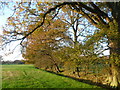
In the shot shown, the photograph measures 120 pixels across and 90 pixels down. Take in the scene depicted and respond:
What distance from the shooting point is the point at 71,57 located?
365 inches

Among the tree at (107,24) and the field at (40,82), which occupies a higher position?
the tree at (107,24)

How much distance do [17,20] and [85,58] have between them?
674 cm

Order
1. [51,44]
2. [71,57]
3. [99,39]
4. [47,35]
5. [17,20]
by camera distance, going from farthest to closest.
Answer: [51,44] → [47,35] → [17,20] → [71,57] → [99,39]

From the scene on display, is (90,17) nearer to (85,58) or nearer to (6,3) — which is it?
(85,58)

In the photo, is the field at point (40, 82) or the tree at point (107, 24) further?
the field at point (40, 82)

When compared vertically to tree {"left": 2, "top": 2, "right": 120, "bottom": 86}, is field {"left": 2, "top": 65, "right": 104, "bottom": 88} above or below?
below

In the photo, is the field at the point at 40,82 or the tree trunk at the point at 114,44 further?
the field at the point at 40,82

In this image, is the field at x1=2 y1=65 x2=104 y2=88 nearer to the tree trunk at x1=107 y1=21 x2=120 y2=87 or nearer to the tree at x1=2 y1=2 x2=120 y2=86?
the tree at x1=2 y1=2 x2=120 y2=86

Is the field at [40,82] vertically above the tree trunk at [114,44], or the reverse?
the tree trunk at [114,44]

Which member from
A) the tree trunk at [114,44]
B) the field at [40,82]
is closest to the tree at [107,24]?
the tree trunk at [114,44]

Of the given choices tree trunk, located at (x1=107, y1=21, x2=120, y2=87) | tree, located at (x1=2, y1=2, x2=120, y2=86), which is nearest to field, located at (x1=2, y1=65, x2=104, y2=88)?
tree, located at (x1=2, y1=2, x2=120, y2=86)

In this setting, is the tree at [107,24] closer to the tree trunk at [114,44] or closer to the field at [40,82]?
the tree trunk at [114,44]

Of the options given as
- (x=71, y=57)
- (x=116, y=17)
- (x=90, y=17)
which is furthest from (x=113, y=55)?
(x=90, y=17)

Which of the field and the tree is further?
the field
